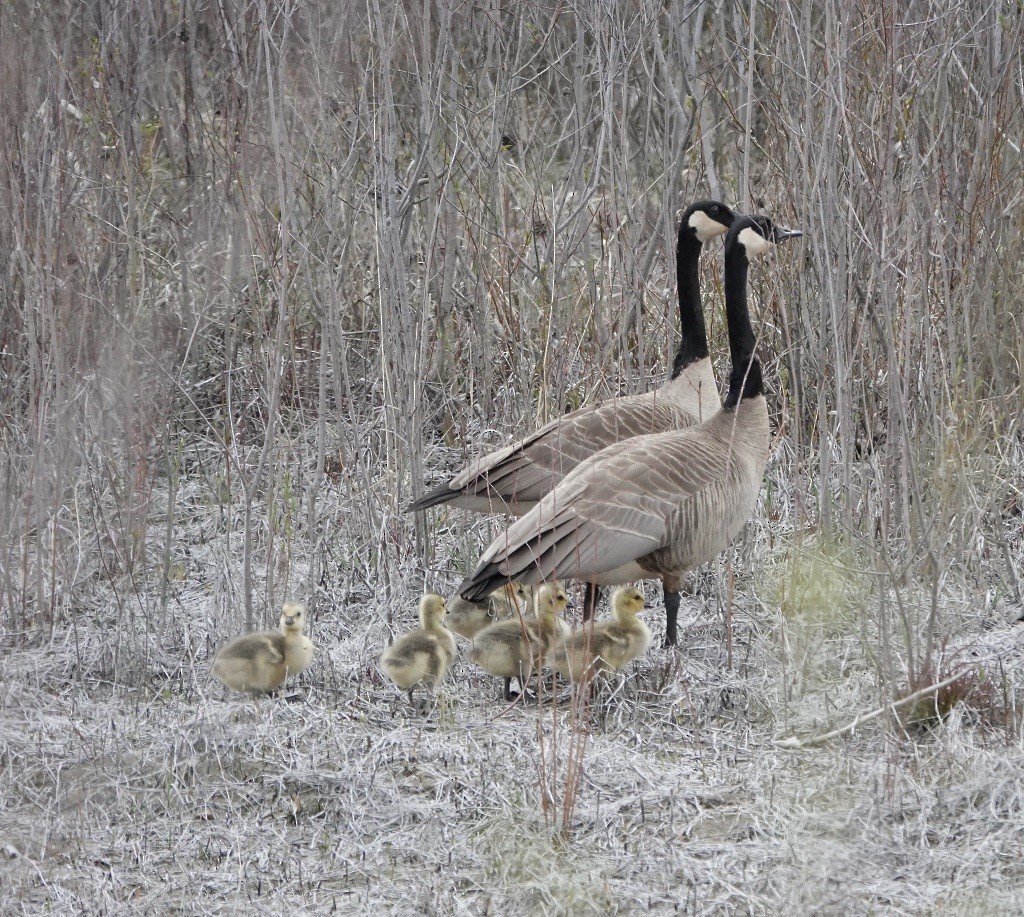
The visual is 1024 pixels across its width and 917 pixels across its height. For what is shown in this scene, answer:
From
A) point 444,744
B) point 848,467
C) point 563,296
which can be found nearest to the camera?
point 444,744

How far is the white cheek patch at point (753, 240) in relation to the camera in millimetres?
5523

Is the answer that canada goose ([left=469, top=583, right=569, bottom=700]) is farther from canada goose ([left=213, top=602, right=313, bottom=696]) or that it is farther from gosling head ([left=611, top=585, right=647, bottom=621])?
canada goose ([left=213, top=602, right=313, bottom=696])

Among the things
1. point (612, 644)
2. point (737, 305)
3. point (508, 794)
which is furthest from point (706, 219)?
point (508, 794)

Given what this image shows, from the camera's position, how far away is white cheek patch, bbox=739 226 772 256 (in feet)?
18.1

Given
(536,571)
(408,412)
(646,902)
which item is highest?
(408,412)

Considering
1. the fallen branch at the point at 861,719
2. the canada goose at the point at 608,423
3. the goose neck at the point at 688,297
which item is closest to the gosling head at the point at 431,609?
the canada goose at the point at 608,423

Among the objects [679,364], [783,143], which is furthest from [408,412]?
[783,143]

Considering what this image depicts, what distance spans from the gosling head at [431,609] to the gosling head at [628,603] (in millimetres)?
582

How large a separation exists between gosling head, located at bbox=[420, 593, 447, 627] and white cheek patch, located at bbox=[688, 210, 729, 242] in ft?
7.19

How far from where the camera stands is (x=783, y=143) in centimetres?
618

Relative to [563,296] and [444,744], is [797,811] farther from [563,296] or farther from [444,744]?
[563,296]

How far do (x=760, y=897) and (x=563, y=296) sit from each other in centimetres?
412

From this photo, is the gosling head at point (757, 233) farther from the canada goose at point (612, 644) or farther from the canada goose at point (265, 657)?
the canada goose at point (265, 657)

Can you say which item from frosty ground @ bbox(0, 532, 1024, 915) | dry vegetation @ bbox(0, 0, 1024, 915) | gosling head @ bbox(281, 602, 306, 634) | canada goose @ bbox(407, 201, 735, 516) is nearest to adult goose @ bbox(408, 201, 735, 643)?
canada goose @ bbox(407, 201, 735, 516)
